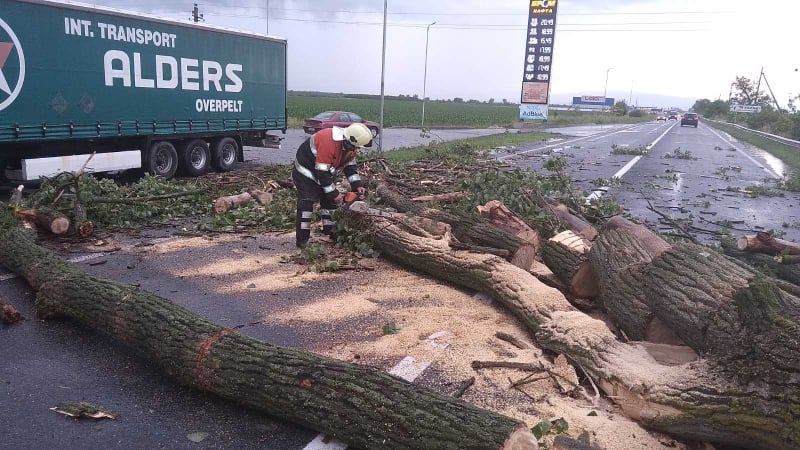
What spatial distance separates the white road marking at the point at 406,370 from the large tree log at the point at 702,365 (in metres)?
0.75

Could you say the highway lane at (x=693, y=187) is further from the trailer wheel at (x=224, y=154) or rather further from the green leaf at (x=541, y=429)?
the trailer wheel at (x=224, y=154)

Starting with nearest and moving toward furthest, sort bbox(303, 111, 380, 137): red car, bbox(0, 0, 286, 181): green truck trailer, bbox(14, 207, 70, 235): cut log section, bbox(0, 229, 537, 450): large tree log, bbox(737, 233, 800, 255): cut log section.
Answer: bbox(0, 229, 537, 450): large tree log < bbox(737, 233, 800, 255): cut log section < bbox(14, 207, 70, 235): cut log section < bbox(0, 0, 286, 181): green truck trailer < bbox(303, 111, 380, 137): red car

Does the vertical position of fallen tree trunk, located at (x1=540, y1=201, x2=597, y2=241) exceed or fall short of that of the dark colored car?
it falls short

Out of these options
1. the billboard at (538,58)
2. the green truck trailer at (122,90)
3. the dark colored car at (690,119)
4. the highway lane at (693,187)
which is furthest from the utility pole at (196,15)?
the dark colored car at (690,119)

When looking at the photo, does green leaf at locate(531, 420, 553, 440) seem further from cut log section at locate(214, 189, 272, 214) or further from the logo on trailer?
the logo on trailer

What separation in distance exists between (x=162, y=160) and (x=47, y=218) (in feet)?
17.8

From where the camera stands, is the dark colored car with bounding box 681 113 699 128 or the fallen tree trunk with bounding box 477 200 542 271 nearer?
the fallen tree trunk with bounding box 477 200 542 271

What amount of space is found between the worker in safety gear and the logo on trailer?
5.41 meters

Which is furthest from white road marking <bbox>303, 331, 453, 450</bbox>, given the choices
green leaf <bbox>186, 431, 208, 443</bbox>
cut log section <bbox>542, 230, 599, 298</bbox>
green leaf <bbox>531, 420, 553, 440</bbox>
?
cut log section <bbox>542, 230, 599, 298</bbox>

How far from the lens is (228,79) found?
13305 mm

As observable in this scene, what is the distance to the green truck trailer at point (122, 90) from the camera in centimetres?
936

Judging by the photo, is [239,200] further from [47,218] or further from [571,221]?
[571,221]

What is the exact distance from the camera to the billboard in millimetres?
39469

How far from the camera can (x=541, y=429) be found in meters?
2.96
